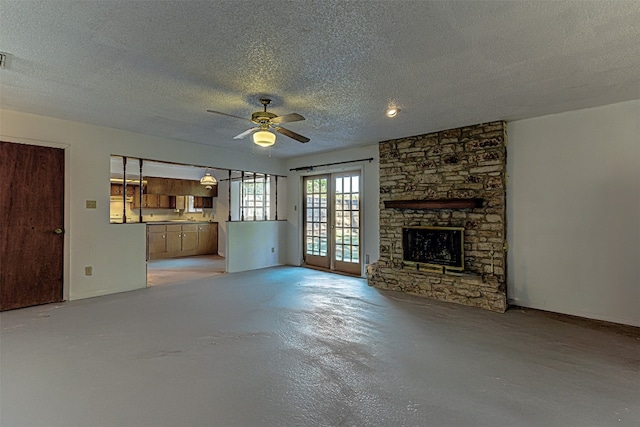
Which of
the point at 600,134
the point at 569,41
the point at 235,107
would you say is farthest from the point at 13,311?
the point at 600,134

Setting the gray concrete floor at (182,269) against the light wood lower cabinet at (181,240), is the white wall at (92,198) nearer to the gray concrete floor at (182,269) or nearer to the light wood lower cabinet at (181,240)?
the gray concrete floor at (182,269)

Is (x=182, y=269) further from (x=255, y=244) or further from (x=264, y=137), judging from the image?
(x=264, y=137)

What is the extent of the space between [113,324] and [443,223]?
4440mm

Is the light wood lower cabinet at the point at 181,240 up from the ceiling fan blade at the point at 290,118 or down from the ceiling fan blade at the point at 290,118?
down

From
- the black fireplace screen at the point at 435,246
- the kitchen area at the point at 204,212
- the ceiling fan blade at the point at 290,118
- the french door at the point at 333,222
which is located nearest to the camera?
the ceiling fan blade at the point at 290,118

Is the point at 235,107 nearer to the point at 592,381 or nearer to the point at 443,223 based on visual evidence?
the point at 443,223

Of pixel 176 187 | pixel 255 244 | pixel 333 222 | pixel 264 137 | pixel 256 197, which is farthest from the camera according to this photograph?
pixel 176 187

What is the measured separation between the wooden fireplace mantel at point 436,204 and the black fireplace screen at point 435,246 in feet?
1.07

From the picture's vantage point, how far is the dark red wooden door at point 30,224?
149 inches

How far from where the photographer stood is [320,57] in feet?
7.93

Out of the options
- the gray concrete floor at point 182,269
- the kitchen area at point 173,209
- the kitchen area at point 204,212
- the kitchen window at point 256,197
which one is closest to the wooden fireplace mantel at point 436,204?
the kitchen area at point 204,212

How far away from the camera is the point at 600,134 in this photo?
140 inches

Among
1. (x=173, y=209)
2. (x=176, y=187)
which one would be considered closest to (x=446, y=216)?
(x=176, y=187)

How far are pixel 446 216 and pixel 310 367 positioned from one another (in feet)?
10.4
